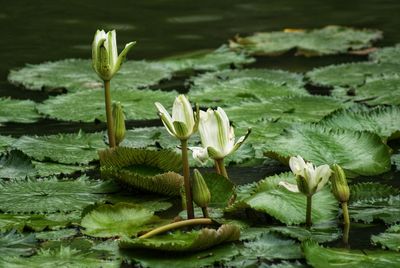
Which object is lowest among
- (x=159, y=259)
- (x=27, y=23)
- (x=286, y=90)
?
(x=159, y=259)

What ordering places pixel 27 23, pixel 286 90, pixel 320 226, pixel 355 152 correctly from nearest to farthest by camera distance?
pixel 320 226
pixel 355 152
pixel 286 90
pixel 27 23

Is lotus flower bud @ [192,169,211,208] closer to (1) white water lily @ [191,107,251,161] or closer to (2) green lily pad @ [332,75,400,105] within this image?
(1) white water lily @ [191,107,251,161]

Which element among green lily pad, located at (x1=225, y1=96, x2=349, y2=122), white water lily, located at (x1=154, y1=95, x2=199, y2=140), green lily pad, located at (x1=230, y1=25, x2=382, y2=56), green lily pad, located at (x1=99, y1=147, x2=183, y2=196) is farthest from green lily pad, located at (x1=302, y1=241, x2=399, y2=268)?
green lily pad, located at (x1=230, y1=25, x2=382, y2=56)

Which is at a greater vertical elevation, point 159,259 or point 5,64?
point 5,64

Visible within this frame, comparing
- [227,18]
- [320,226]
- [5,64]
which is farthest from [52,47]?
[320,226]

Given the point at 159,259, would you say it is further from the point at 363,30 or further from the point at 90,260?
the point at 363,30

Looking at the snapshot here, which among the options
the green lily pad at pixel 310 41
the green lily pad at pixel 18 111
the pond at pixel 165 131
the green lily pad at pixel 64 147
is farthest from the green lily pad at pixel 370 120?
the green lily pad at pixel 310 41

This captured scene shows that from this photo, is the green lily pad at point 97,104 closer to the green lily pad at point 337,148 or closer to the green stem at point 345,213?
the green lily pad at point 337,148
